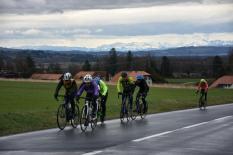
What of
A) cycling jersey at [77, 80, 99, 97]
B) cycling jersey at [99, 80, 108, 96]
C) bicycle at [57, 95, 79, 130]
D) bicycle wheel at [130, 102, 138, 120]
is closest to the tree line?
bicycle wheel at [130, 102, 138, 120]

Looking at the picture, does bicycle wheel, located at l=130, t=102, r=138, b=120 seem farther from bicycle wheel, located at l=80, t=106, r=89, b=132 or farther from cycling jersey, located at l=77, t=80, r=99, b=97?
bicycle wheel, located at l=80, t=106, r=89, b=132

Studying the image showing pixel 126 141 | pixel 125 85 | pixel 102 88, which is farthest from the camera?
pixel 125 85

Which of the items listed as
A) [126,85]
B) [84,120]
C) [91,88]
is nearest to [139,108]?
[126,85]

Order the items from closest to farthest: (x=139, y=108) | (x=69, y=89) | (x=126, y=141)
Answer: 1. (x=126, y=141)
2. (x=69, y=89)
3. (x=139, y=108)

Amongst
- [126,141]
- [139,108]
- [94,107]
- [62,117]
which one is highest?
[94,107]

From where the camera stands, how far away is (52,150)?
1175 centimetres

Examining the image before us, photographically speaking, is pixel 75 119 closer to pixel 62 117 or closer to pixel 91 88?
pixel 62 117

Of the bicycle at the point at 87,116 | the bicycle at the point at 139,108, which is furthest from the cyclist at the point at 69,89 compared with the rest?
the bicycle at the point at 139,108

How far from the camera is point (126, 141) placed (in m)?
13.7

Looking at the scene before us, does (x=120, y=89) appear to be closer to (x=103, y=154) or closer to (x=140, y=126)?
(x=140, y=126)

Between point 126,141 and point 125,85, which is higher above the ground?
point 125,85

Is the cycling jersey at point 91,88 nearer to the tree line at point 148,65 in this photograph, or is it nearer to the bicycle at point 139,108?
the bicycle at point 139,108

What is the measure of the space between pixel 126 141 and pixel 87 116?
3.35 m

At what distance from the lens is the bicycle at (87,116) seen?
54.4 ft
